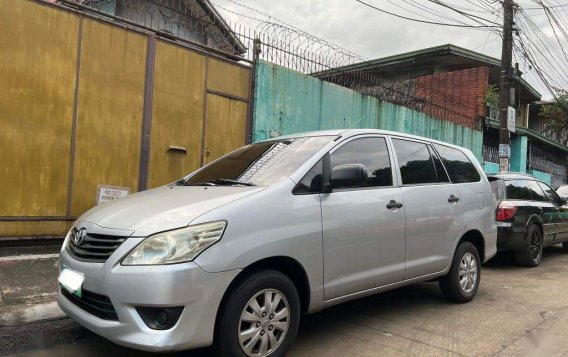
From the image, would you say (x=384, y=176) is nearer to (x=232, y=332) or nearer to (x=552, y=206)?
(x=232, y=332)

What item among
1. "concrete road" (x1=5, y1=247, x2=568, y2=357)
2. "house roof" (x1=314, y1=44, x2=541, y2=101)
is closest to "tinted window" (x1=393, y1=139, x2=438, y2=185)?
"concrete road" (x1=5, y1=247, x2=568, y2=357)

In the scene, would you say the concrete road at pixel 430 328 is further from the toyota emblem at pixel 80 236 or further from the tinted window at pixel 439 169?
the tinted window at pixel 439 169

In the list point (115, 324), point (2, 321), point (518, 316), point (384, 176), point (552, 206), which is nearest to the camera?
point (115, 324)

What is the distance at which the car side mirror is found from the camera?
3830 mm

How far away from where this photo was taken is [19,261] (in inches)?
227

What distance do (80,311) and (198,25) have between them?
671 centimetres

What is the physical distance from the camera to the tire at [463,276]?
521 centimetres

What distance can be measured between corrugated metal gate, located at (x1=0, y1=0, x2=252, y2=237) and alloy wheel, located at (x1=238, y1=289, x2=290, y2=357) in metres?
4.35

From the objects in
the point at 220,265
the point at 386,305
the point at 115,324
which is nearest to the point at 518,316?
the point at 386,305

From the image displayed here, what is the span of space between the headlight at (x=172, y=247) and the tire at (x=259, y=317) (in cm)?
39

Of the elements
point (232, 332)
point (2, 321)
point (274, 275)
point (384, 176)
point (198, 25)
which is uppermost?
point (198, 25)

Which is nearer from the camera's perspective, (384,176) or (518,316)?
(384,176)

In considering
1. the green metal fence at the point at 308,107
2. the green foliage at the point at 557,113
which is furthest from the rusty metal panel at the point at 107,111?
the green foliage at the point at 557,113

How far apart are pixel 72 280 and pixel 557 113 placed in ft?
88.4
